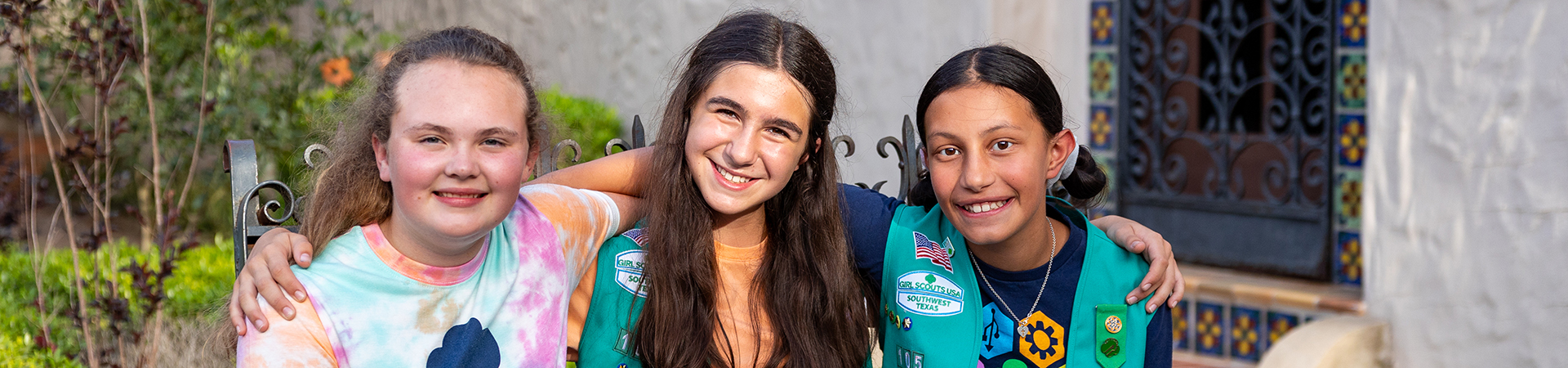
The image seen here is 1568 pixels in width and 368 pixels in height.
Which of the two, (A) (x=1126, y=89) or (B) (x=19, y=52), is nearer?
(B) (x=19, y=52)


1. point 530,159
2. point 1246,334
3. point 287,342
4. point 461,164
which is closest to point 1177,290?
point 530,159

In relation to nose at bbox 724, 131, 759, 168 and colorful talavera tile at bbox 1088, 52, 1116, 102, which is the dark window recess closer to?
colorful talavera tile at bbox 1088, 52, 1116, 102

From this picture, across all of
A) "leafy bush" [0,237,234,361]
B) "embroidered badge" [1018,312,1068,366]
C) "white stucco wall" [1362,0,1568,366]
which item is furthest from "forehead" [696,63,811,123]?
"white stucco wall" [1362,0,1568,366]

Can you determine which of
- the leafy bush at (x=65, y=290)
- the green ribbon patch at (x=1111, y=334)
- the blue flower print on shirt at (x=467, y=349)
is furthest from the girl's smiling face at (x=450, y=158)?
the leafy bush at (x=65, y=290)

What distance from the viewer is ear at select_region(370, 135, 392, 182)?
6.00ft

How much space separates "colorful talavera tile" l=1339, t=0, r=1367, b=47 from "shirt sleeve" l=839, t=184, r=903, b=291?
260 centimetres

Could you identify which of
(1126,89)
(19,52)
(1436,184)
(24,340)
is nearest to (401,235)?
(19,52)

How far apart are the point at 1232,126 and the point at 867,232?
336 cm

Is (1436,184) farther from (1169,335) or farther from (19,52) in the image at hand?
(19,52)

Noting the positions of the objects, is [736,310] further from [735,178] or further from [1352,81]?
[1352,81]

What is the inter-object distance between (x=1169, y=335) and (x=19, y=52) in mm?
2937

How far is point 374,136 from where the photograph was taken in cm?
186

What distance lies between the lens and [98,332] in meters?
3.79

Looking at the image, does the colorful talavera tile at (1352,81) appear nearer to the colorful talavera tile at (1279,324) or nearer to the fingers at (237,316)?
the colorful talavera tile at (1279,324)
